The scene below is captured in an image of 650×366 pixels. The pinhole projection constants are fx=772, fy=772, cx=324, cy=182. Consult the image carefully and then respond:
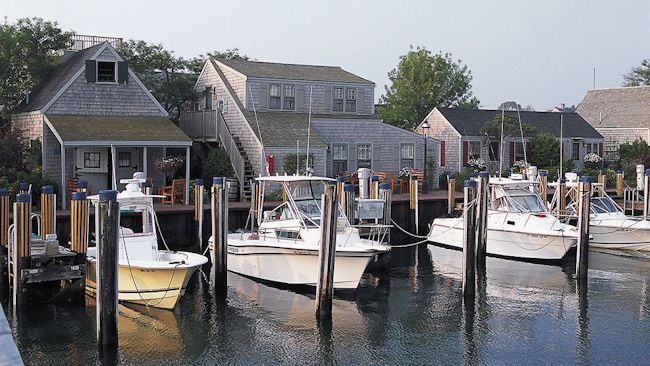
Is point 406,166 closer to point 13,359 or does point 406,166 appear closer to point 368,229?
point 368,229

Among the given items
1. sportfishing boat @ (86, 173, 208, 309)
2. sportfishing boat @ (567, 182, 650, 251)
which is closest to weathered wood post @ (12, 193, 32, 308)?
sportfishing boat @ (86, 173, 208, 309)

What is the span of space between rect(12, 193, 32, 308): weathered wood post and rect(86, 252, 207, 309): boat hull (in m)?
1.59

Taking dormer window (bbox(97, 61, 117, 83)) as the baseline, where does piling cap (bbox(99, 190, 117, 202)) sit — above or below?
below

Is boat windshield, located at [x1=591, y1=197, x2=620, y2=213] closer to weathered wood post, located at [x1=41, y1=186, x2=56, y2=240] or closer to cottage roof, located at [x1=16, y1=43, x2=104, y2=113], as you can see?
weathered wood post, located at [x1=41, y1=186, x2=56, y2=240]

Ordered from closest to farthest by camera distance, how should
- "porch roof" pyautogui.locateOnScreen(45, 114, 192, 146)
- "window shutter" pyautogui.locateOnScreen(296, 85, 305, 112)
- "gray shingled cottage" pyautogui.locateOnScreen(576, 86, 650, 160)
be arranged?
"porch roof" pyautogui.locateOnScreen(45, 114, 192, 146) → "window shutter" pyautogui.locateOnScreen(296, 85, 305, 112) → "gray shingled cottage" pyautogui.locateOnScreen(576, 86, 650, 160)

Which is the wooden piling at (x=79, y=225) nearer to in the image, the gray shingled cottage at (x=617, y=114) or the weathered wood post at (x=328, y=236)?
the weathered wood post at (x=328, y=236)

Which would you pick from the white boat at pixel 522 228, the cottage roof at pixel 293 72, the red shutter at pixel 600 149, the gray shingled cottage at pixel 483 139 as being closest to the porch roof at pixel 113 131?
the cottage roof at pixel 293 72

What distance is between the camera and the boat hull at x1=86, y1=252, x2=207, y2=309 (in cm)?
1785

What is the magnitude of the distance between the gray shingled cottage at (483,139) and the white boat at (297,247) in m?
20.0

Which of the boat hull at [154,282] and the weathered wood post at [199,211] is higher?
the weathered wood post at [199,211]

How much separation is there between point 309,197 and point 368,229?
4.00m

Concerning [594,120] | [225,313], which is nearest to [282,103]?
[225,313]

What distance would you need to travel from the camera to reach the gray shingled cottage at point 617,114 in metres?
52.8

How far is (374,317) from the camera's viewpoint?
18.2 metres
